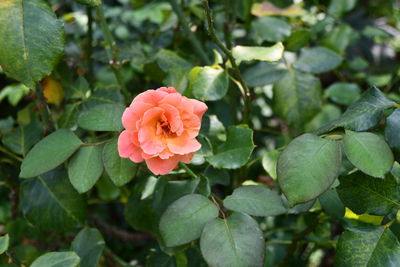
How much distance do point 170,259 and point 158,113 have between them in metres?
0.32

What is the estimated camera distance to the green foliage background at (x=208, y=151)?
0.64 m

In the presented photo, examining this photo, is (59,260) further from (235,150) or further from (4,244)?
(235,150)

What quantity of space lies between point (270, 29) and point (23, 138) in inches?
23.7

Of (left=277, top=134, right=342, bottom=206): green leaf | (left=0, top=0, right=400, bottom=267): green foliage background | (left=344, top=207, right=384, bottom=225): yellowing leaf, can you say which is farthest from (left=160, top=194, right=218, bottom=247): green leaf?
(left=344, top=207, right=384, bottom=225): yellowing leaf

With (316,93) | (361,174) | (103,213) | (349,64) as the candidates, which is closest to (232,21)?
(316,93)

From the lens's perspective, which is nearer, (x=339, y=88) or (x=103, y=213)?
(x=339, y=88)

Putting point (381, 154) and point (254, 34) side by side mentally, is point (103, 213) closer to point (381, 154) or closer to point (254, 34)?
point (254, 34)

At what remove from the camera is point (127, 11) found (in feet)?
5.13

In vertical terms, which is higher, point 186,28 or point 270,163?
point 186,28

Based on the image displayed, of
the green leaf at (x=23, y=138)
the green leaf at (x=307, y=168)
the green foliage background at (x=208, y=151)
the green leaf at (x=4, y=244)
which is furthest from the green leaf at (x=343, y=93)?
the green leaf at (x=4, y=244)

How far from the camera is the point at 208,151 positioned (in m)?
0.79

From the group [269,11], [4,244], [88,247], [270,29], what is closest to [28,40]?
[4,244]

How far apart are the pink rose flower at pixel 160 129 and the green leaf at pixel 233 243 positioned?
11cm

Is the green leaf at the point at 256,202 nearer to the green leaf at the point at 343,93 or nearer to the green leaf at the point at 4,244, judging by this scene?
the green leaf at the point at 4,244
